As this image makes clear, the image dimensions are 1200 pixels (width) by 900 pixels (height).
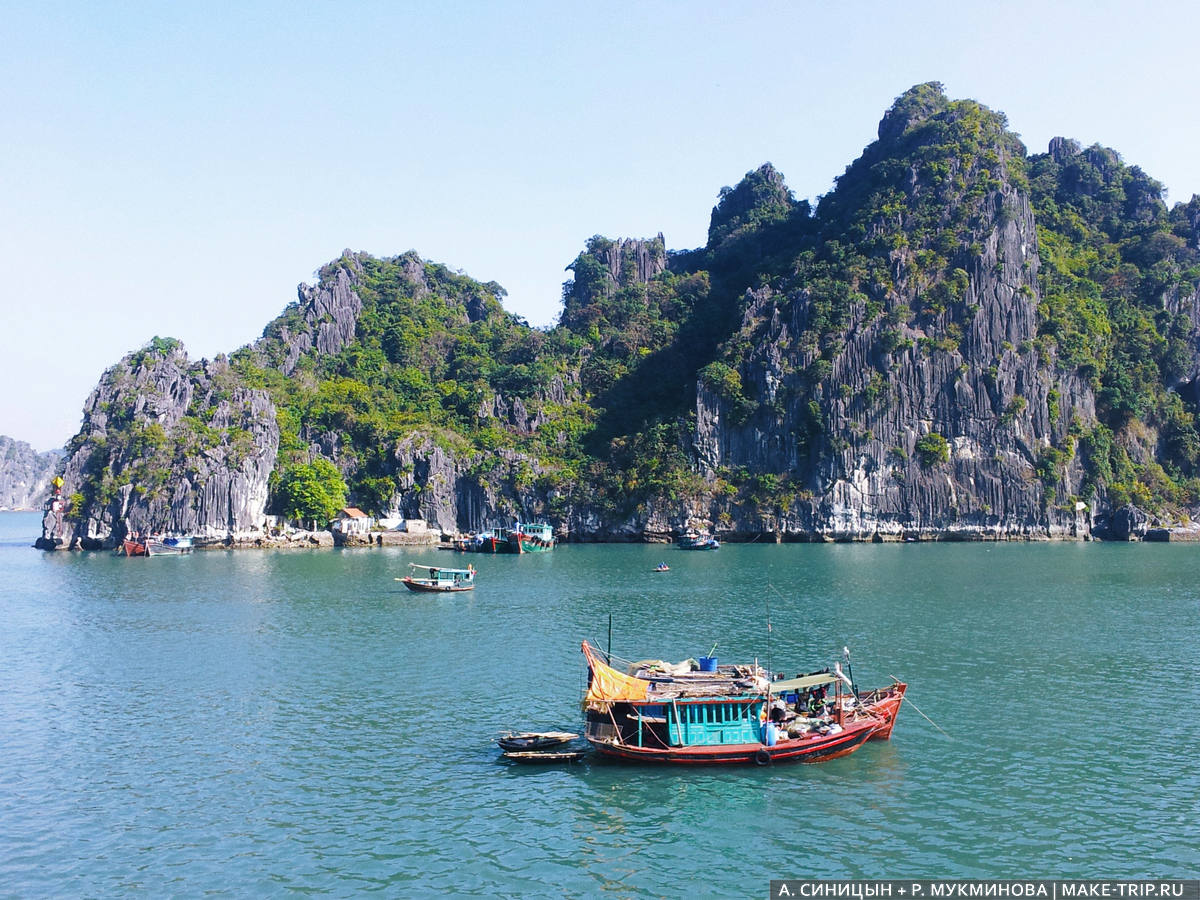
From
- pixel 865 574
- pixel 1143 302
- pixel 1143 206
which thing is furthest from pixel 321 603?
pixel 1143 206

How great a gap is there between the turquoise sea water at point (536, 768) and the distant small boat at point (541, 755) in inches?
10.6

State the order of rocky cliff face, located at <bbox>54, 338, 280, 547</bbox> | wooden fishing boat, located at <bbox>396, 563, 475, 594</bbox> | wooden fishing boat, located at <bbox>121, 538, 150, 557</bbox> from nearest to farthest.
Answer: wooden fishing boat, located at <bbox>396, 563, 475, 594</bbox>, wooden fishing boat, located at <bbox>121, 538, 150, 557</bbox>, rocky cliff face, located at <bbox>54, 338, 280, 547</bbox>

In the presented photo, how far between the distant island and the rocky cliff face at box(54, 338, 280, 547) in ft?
0.88

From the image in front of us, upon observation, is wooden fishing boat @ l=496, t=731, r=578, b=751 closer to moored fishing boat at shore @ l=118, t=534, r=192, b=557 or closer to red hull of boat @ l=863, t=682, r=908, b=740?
red hull of boat @ l=863, t=682, r=908, b=740

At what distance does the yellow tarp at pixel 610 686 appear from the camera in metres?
24.2

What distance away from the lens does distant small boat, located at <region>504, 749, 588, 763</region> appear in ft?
77.9

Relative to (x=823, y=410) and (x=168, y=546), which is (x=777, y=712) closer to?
(x=823, y=410)

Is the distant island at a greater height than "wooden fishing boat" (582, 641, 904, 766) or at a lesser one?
greater

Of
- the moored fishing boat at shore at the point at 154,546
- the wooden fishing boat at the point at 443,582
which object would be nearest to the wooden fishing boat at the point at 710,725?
the wooden fishing boat at the point at 443,582

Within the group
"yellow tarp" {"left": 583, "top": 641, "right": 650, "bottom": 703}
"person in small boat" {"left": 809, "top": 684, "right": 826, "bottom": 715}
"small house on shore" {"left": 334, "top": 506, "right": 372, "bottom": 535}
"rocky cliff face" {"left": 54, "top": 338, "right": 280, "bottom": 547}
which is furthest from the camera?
"small house on shore" {"left": 334, "top": 506, "right": 372, "bottom": 535}

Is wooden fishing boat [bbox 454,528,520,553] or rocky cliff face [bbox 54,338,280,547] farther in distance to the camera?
rocky cliff face [bbox 54,338,280,547]

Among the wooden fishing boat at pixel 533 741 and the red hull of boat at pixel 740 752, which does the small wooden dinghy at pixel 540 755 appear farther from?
the red hull of boat at pixel 740 752

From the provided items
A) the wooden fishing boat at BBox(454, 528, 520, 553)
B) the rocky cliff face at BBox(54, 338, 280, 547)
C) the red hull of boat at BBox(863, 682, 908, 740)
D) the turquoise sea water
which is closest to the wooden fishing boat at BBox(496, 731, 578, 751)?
the turquoise sea water

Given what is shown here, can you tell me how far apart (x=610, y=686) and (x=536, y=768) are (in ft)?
9.41
